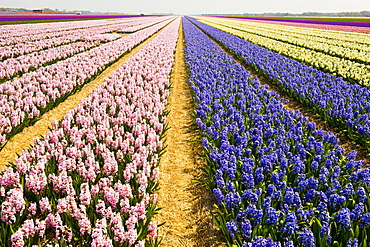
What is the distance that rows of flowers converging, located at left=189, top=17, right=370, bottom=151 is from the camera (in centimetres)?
739

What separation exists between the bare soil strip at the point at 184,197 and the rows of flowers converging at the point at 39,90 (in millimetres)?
4164

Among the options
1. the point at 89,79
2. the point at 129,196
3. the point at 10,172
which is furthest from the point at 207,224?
the point at 89,79

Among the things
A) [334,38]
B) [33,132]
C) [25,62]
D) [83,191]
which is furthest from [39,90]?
[334,38]

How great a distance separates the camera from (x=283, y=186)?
4.29 m

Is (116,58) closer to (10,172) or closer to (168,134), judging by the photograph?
(168,134)

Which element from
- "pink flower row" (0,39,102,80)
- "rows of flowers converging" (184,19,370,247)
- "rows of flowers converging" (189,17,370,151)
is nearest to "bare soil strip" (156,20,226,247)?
"rows of flowers converging" (184,19,370,247)

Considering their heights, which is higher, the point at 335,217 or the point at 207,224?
the point at 335,217

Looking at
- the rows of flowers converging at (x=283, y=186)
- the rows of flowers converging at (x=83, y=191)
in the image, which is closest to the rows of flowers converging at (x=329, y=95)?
the rows of flowers converging at (x=283, y=186)

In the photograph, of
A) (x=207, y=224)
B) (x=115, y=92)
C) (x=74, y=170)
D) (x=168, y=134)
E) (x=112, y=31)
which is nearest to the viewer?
(x=207, y=224)

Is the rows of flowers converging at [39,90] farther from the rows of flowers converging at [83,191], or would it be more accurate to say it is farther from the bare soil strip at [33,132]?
the rows of flowers converging at [83,191]

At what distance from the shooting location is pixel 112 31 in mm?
40438

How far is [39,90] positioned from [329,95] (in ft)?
34.0

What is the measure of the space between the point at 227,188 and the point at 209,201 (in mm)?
920

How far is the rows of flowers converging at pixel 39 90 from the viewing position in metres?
7.86
